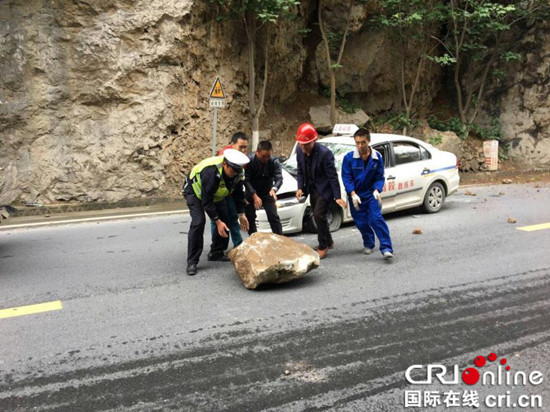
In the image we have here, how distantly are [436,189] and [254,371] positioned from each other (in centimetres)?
685

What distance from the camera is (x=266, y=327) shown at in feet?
13.7

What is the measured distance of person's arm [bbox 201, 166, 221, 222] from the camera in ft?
17.9

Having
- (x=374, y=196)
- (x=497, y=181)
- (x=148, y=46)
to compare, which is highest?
(x=148, y=46)

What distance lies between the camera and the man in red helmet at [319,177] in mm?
6223

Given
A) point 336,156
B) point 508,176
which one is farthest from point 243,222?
point 508,176

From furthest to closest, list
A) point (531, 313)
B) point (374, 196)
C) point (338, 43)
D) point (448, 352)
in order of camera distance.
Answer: point (338, 43), point (374, 196), point (531, 313), point (448, 352)

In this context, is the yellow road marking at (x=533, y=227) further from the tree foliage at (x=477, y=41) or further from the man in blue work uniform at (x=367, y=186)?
the tree foliage at (x=477, y=41)

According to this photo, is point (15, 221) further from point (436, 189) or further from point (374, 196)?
point (436, 189)

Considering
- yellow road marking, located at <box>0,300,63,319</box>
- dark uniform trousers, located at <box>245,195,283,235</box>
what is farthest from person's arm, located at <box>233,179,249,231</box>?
yellow road marking, located at <box>0,300,63,319</box>

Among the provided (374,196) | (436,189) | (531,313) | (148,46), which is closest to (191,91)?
(148,46)

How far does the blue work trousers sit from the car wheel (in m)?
2.92

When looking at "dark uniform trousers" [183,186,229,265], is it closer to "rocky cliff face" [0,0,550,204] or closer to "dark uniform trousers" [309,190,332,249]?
"dark uniform trousers" [309,190,332,249]

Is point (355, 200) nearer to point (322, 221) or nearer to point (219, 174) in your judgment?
point (322, 221)

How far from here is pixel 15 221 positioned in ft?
30.9
